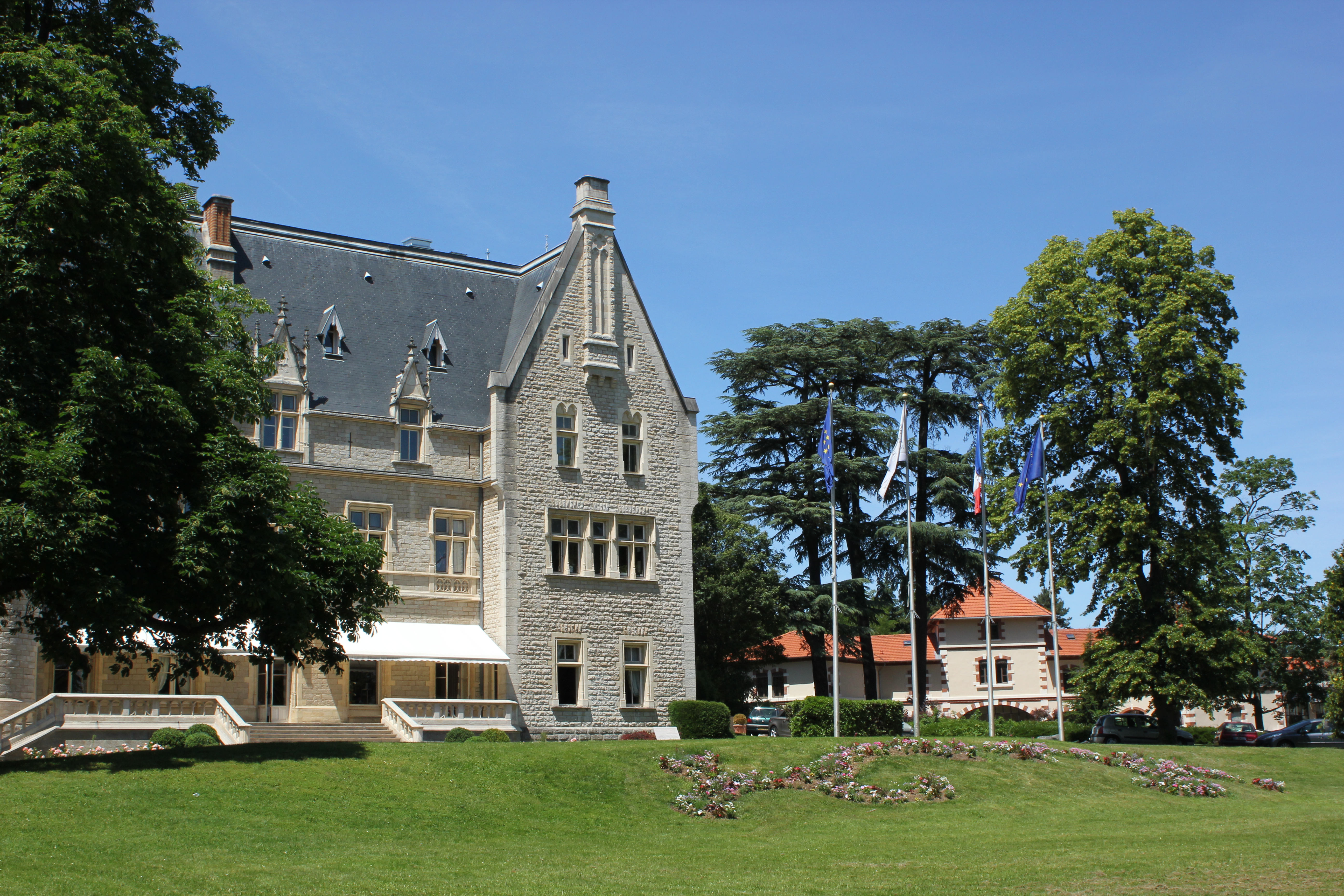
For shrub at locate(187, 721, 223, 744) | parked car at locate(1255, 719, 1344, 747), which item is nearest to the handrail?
shrub at locate(187, 721, 223, 744)

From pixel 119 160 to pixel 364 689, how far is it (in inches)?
773

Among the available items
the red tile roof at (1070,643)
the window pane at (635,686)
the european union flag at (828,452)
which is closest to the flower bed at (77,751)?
the window pane at (635,686)

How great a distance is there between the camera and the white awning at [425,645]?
3675 cm

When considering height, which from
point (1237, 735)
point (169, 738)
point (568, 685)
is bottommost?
point (1237, 735)

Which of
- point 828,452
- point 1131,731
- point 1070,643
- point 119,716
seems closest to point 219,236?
point 119,716

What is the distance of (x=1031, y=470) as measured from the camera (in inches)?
1658

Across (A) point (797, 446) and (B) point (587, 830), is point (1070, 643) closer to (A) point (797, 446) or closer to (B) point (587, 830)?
(A) point (797, 446)

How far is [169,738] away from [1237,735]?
48.3 meters

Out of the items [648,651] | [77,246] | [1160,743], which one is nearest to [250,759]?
[77,246]

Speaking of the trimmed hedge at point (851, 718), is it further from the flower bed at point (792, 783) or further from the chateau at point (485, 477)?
the flower bed at point (792, 783)

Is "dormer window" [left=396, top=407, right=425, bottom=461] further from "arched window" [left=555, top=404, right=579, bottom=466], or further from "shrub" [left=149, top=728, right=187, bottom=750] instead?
"shrub" [left=149, top=728, right=187, bottom=750]

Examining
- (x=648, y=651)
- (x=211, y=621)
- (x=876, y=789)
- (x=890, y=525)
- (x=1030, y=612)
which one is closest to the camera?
(x=211, y=621)

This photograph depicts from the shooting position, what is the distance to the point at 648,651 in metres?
42.1

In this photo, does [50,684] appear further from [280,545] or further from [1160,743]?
[1160,743]
